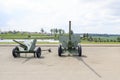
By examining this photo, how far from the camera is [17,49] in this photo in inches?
797

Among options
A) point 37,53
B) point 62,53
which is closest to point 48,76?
point 37,53

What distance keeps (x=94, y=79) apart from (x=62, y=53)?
10.7 meters

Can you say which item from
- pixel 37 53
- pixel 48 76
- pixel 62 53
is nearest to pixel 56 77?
pixel 48 76

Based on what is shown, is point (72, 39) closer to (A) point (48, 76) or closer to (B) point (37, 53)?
(B) point (37, 53)

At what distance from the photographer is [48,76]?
11.3 m

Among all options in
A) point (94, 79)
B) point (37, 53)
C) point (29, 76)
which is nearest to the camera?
point (94, 79)

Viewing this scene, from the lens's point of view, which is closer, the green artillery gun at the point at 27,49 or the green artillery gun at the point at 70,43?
the green artillery gun at the point at 27,49

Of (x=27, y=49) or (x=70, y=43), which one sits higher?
(x=70, y=43)

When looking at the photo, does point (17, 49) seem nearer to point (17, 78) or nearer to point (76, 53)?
point (76, 53)

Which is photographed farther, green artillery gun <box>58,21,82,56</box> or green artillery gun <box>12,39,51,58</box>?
green artillery gun <box>58,21,82,56</box>

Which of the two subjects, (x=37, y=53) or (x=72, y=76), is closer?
(x=72, y=76)

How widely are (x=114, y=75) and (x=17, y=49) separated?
10.2 m

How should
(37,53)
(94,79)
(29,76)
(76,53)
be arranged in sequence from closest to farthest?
(94,79), (29,76), (37,53), (76,53)

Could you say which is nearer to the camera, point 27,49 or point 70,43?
point 27,49
